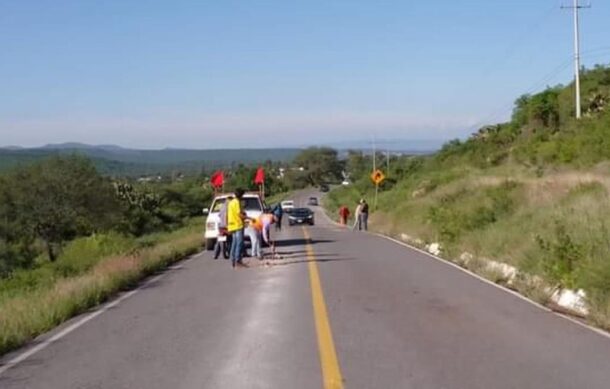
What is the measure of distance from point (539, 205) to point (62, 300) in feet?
58.9

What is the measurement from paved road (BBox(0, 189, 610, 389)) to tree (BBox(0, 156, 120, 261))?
51.0m

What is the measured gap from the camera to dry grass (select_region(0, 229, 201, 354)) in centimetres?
1171

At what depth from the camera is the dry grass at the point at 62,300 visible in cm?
1171

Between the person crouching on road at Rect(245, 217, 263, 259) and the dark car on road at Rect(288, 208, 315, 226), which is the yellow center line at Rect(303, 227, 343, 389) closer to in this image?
the person crouching on road at Rect(245, 217, 263, 259)

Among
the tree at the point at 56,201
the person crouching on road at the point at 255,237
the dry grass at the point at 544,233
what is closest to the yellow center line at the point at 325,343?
the dry grass at the point at 544,233

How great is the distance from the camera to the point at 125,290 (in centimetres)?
1717

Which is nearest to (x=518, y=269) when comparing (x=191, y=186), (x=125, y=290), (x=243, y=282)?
(x=243, y=282)

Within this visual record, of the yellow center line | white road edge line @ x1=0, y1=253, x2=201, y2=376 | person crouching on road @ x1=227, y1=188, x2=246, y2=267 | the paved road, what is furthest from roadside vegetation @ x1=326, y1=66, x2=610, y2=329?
white road edge line @ x1=0, y1=253, x2=201, y2=376

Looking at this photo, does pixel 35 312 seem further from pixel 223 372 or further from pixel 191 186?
pixel 191 186

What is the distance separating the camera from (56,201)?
219 feet

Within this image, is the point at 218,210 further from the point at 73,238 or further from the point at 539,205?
the point at 73,238

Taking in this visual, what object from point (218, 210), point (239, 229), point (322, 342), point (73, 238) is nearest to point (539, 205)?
point (218, 210)

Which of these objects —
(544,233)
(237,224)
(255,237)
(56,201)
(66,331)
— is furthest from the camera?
(56,201)

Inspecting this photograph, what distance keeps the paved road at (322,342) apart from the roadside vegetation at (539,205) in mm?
1079
